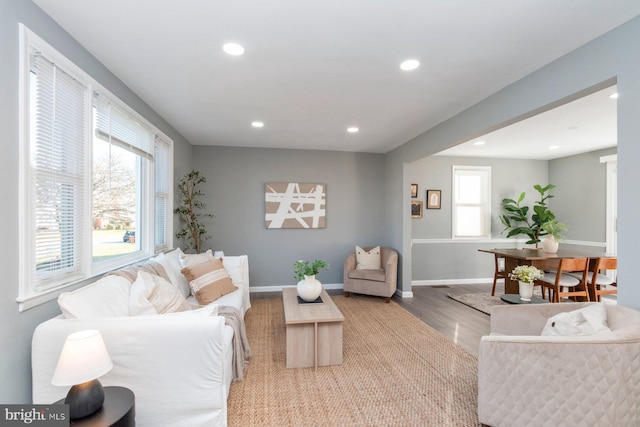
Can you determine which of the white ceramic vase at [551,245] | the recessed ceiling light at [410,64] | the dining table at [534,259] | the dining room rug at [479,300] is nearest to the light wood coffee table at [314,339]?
the recessed ceiling light at [410,64]

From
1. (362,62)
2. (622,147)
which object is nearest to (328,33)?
(362,62)

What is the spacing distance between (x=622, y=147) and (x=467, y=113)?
162 cm

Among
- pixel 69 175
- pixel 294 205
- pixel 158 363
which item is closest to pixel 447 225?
pixel 294 205

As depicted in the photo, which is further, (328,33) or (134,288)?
(134,288)

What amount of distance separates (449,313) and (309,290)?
2.24m

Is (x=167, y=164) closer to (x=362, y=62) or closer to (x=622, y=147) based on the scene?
(x=362, y=62)

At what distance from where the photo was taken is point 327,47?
2.15 metres

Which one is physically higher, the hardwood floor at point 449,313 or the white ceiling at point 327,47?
the white ceiling at point 327,47

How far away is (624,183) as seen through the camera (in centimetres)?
190

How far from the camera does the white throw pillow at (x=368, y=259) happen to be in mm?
5113

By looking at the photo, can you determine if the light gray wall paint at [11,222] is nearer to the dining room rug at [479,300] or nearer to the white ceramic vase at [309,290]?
the white ceramic vase at [309,290]

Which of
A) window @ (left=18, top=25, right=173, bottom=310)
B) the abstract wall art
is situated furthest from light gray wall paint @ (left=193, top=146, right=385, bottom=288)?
window @ (left=18, top=25, right=173, bottom=310)

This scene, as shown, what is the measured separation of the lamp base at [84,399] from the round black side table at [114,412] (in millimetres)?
25

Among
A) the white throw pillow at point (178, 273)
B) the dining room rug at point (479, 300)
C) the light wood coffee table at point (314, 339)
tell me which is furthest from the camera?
the dining room rug at point (479, 300)
